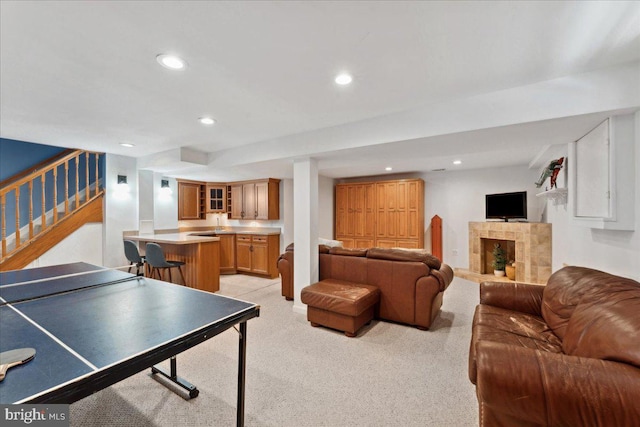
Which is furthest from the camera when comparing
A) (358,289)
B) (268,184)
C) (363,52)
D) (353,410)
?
(268,184)

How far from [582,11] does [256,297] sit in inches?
180

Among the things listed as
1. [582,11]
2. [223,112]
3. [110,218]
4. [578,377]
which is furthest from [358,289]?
[110,218]

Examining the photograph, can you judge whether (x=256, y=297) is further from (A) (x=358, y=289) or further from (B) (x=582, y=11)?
(B) (x=582, y=11)

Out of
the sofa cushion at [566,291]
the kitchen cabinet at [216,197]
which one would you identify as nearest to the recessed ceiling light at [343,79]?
the sofa cushion at [566,291]

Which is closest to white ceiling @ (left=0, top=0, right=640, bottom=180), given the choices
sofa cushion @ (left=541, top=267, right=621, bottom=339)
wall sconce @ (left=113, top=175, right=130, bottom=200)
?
sofa cushion @ (left=541, top=267, right=621, bottom=339)

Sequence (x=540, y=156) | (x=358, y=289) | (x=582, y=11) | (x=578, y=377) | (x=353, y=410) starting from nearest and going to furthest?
(x=578, y=377), (x=582, y=11), (x=353, y=410), (x=358, y=289), (x=540, y=156)

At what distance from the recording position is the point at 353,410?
1888 millimetres

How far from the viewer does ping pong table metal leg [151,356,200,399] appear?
Answer: 202cm

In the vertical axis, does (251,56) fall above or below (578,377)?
above

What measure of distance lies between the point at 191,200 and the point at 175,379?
485cm

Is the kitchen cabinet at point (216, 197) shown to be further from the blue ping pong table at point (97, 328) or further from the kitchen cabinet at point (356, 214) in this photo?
the blue ping pong table at point (97, 328)

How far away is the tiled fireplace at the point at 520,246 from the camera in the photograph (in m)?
4.60

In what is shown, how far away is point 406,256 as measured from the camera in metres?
3.30

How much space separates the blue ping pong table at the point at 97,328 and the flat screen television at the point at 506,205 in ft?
18.0
